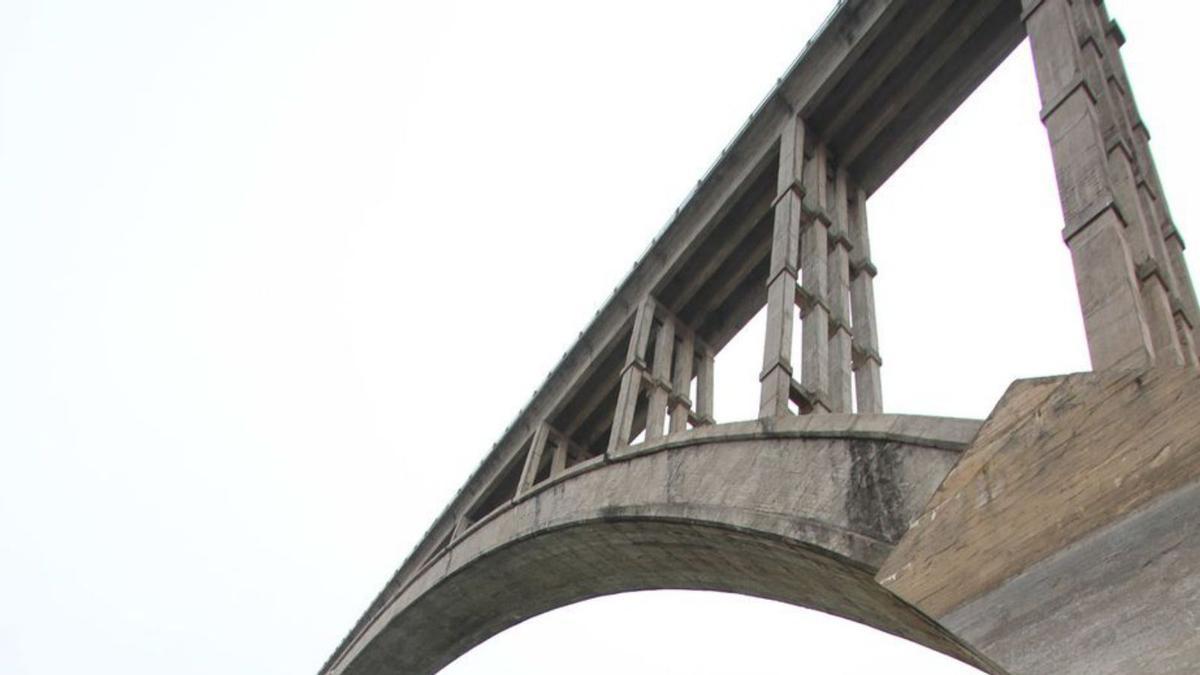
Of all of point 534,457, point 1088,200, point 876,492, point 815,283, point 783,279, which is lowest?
point 876,492

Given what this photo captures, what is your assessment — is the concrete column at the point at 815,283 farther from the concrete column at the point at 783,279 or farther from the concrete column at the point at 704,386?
the concrete column at the point at 704,386

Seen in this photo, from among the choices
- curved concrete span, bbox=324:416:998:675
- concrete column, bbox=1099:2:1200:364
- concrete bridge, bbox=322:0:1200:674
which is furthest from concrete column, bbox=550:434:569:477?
concrete column, bbox=1099:2:1200:364

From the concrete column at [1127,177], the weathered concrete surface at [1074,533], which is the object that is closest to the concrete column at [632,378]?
the concrete column at [1127,177]

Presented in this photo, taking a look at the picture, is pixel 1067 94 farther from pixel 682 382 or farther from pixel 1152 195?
pixel 682 382

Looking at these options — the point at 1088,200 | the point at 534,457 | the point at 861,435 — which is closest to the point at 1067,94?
the point at 1088,200

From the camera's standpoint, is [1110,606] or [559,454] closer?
[1110,606]

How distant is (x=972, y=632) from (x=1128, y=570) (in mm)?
728

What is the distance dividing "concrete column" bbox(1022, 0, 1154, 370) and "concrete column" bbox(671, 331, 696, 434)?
6486mm

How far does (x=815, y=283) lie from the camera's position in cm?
1114

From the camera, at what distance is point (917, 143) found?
12.8 metres

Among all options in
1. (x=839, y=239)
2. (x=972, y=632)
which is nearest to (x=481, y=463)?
(x=839, y=239)

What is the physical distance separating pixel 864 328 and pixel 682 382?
132 inches

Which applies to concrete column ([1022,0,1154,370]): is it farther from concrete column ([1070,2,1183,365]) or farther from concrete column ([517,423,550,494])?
concrete column ([517,423,550,494])

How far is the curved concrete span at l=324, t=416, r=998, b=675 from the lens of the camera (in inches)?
292
